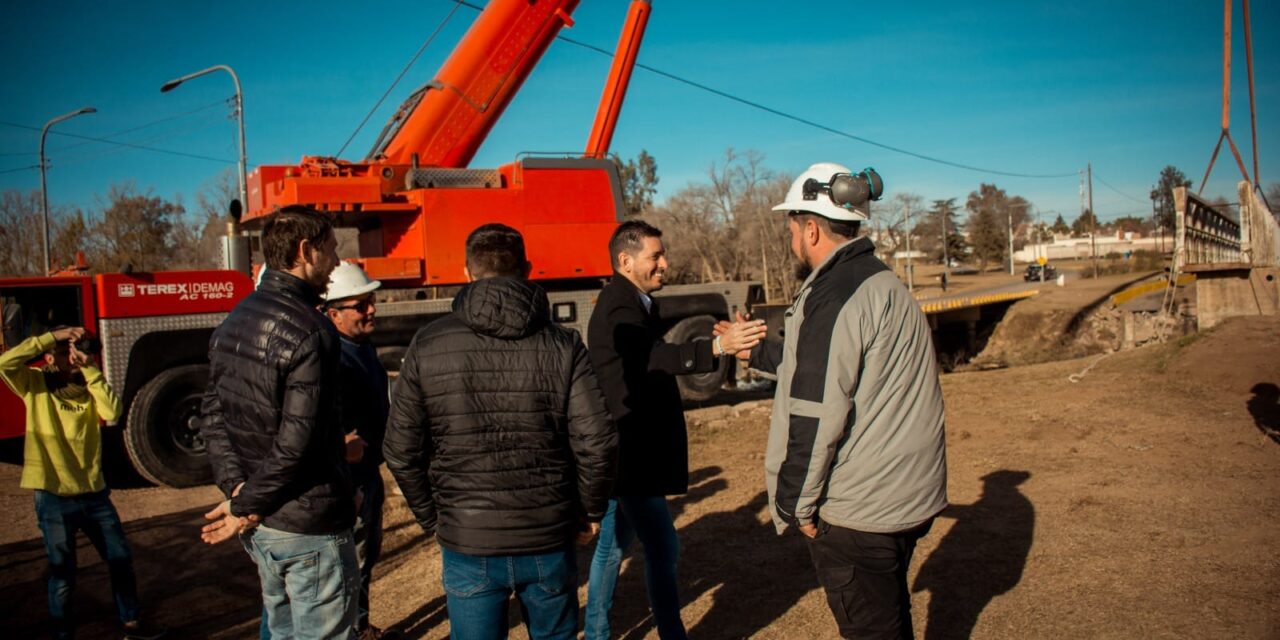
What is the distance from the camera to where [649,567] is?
3.51 m

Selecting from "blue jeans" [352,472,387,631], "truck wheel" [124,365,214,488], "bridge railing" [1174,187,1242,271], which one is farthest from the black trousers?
"bridge railing" [1174,187,1242,271]

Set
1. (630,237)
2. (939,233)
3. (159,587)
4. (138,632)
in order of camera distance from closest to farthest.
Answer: (630,237)
(138,632)
(159,587)
(939,233)

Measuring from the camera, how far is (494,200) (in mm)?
9312

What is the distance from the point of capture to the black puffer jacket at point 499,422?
2512 millimetres

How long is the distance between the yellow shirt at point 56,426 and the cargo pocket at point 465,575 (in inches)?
110

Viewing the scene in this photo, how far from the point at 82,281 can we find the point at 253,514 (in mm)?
6584

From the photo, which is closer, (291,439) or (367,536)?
(291,439)

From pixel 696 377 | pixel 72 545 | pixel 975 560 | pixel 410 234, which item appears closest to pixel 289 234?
pixel 72 545

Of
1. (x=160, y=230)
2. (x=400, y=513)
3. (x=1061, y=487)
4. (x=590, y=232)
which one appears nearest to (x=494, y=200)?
(x=590, y=232)

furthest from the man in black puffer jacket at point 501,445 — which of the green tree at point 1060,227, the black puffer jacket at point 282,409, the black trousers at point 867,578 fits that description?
the green tree at point 1060,227

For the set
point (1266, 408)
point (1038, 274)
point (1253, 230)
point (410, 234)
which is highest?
Result: point (410, 234)

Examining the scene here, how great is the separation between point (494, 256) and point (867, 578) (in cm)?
159

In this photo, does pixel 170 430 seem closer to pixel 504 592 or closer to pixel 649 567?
pixel 649 567

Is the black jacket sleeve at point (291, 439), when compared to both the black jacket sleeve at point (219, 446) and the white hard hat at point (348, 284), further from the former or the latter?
the white hard hat at point (348, 284)
